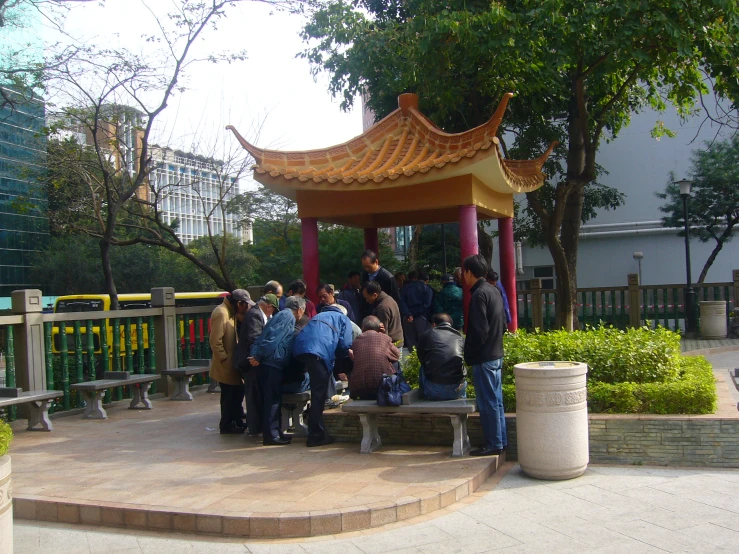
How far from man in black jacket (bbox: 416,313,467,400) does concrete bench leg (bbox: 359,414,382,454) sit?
60 centimetres

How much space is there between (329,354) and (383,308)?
4.85ft

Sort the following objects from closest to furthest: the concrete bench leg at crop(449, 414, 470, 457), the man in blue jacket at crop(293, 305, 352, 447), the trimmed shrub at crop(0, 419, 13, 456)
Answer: the trimmed shrub at crop(0, 419, 13, 456) < the concrete bench leg at crop(449, 414, 470, 457) < the man in blue jacket at crop(293, 305, 352, 447)

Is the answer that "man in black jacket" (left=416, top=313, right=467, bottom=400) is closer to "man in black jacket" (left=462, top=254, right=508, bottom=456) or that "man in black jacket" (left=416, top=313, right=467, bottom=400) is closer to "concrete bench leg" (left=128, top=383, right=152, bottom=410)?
"man in black jacket" (left=462, top=254, right=508, bottom=456)

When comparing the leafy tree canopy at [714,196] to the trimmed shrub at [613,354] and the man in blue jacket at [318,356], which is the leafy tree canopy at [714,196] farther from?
the man in blue jacket at [318,356]

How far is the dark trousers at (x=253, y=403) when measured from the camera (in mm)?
Answer: 7543

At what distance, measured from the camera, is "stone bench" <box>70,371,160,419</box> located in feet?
30.1

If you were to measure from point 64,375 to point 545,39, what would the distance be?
904cm

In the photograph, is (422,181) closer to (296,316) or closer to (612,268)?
(296,316)

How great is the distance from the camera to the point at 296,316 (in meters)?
7.48

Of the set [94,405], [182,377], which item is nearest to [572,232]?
[182,377]

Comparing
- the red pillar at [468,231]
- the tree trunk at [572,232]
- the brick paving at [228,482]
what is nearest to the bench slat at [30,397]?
the brick paving at [228,482]

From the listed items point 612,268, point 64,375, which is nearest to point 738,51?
point 64,375

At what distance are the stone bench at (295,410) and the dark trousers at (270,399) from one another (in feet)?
0.59

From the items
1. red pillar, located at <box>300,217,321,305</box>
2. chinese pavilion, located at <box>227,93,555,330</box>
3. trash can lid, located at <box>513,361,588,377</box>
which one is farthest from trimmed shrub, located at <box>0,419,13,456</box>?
red pillar, located at <box>300,217,321,305</box>
